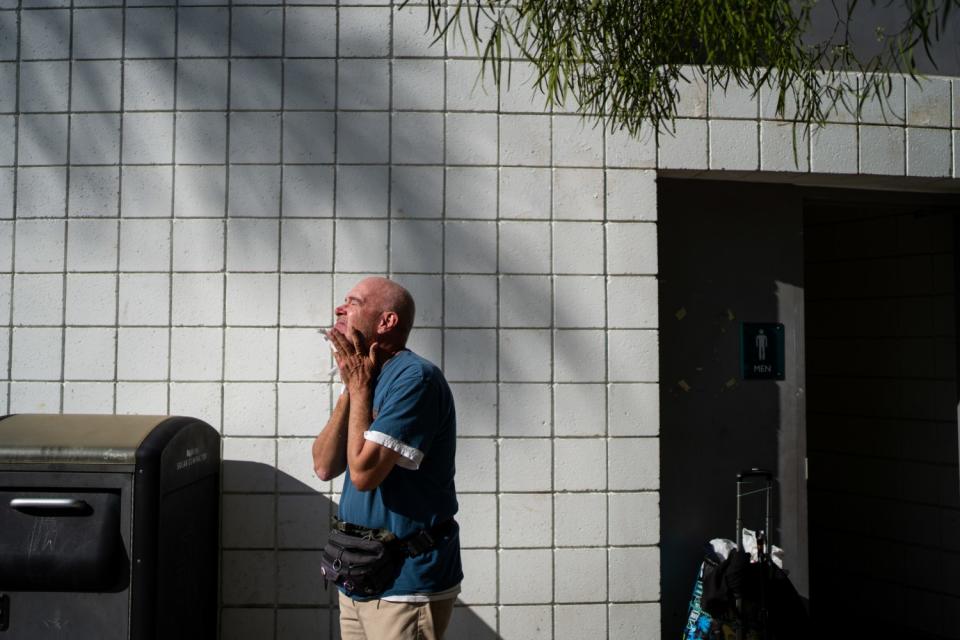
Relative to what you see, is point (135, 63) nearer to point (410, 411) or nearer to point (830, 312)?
point (410, 411)

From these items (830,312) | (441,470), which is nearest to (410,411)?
(441,470)

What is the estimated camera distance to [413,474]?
3084 mm

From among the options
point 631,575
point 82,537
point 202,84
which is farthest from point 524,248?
point 82,537

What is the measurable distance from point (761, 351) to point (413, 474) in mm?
2681

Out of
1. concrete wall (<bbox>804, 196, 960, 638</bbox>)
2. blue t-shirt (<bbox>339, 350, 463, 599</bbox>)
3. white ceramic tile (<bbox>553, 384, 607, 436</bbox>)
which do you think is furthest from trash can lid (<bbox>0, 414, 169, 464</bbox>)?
concrete wall (<bbox>804, 196, 960, 638</bbox>)

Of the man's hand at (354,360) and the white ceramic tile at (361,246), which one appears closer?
the man's hand at (354,360)

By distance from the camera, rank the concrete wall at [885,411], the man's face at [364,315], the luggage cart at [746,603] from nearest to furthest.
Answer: the man's face at [364,315] → the luggage cart at [746,603] → the concrete wall at [885,411]

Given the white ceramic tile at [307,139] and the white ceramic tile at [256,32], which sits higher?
the white ceramic tile at [256,32]

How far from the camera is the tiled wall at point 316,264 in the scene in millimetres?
4602

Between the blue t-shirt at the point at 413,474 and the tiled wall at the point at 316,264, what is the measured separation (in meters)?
1.48

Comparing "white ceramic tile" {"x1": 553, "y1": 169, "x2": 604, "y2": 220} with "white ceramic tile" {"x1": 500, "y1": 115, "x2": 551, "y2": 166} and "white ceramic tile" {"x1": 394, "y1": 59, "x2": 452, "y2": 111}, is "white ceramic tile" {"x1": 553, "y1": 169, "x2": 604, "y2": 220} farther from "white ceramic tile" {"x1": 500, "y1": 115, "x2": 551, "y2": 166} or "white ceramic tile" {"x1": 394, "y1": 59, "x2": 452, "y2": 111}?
"white ceramic tile" {"x1": 394, "y1": 59, "x2": 452, "y2": 111}

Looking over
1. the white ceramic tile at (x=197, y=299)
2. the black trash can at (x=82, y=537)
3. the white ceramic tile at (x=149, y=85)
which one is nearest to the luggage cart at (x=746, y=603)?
the black trash can at (x=82, y=537)

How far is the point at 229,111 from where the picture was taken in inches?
185

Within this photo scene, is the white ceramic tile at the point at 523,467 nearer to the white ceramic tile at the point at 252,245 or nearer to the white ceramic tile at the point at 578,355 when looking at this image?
the white ceramic tile at the point at 578,355
